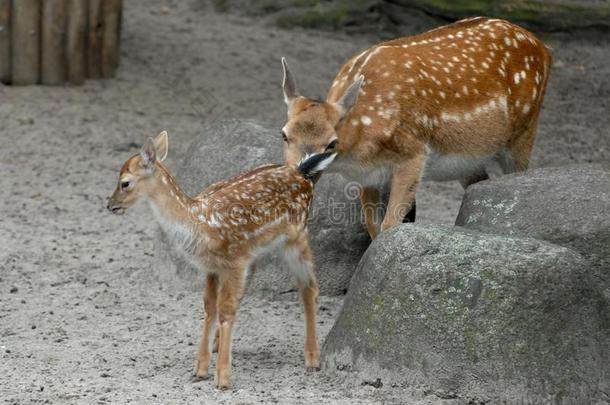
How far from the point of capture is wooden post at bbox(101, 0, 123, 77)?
1088 cm

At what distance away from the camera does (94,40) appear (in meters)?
10.9

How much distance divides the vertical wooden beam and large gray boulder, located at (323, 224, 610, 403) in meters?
6.01

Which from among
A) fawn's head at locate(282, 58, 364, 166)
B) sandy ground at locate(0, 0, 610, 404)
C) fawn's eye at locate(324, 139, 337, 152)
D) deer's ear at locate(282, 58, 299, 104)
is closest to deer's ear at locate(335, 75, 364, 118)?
fawn's head at locate(282, 58, 364, 166)

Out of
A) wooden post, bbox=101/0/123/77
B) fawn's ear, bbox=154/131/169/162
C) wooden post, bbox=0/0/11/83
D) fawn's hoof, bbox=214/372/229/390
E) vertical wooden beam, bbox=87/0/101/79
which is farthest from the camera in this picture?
wooden post, bbox=101/0/123/77

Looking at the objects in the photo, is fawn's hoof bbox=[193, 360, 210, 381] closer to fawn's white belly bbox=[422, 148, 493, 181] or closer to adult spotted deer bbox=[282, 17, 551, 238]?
adult spotted deer bbox=[282, 17, 551, 238]

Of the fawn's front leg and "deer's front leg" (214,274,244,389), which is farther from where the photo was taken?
the fawn's front leg

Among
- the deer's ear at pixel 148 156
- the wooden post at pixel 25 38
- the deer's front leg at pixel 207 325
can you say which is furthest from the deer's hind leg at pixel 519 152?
the wooden post at pixel 25 38

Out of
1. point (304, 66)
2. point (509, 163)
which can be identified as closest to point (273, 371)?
point (509, 163)

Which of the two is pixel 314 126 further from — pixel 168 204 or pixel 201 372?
pixel 201 372

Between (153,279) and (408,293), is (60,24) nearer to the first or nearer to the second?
(153,279)

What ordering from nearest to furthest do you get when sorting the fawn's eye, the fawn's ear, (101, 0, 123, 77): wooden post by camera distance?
the fawn's ear → the fawn's eye → (101, 0, 123, 77): wooden post

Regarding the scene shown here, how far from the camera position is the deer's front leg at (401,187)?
6672 mm

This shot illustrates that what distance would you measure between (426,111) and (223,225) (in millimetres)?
1629

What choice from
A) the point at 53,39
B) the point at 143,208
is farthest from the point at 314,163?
the point at 53,39
